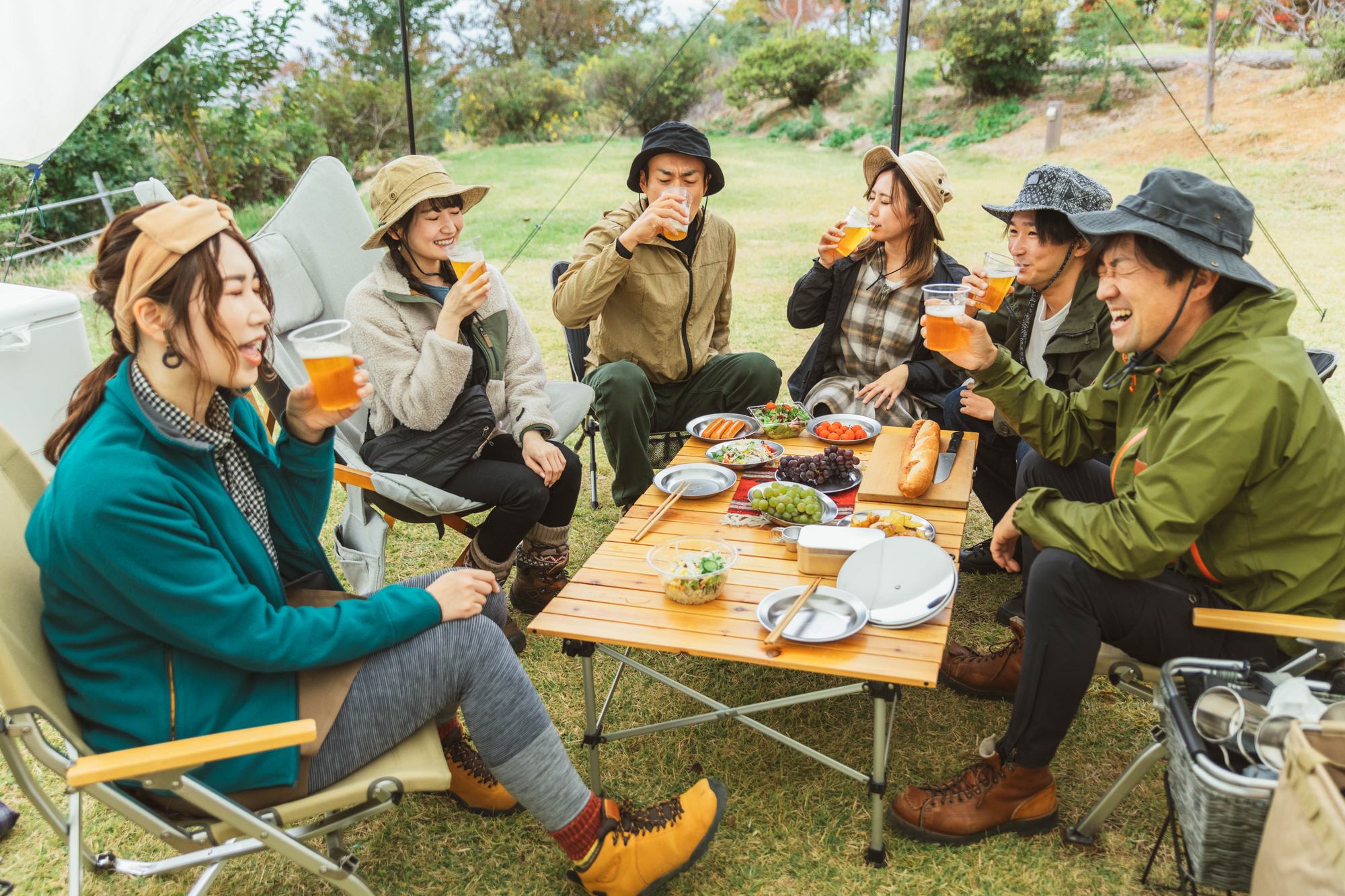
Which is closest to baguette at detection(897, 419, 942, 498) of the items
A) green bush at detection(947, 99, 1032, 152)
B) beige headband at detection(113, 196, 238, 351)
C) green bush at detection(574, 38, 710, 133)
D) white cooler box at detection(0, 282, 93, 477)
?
beige headband at detection(113, 196, 238, 351)

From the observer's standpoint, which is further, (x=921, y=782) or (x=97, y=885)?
(x=921, y=782)

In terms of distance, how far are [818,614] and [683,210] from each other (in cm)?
159

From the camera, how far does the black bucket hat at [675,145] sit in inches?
130

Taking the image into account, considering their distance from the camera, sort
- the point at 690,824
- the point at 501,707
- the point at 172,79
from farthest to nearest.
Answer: the point at 172,79
the point at 690,824
the point at 501,707

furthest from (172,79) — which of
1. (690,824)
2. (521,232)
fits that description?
(690,824)

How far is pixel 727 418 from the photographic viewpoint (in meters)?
3.22

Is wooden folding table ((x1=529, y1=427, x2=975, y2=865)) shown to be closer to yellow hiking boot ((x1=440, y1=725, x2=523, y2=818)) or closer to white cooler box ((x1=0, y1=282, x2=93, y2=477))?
yellow hiking boot ((x1=440, y1=725, x2=523, y2=818))

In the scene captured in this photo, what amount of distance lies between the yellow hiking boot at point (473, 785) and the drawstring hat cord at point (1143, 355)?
1.83 meters

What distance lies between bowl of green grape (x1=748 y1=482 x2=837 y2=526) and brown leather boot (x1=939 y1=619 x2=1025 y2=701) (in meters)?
0.61

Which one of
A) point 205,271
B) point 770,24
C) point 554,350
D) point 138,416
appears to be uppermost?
point 770,24

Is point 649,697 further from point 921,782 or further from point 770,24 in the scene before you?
point 770,24

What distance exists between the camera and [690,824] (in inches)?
77.5

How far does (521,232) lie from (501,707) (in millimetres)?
9466

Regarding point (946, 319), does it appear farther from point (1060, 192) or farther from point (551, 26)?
point (551, 26)
